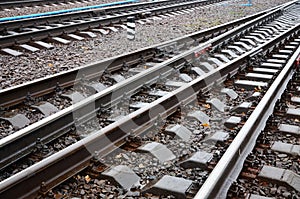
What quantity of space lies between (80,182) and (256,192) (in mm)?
1696

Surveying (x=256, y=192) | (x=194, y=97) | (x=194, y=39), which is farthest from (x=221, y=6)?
(x=256, y=192)

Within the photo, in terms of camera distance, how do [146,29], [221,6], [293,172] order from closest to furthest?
[293,172]
[146,29]
[221,6]

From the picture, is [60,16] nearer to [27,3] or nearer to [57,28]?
[57,28]

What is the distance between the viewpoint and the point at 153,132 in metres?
5.51

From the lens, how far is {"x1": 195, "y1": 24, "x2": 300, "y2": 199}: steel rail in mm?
3902

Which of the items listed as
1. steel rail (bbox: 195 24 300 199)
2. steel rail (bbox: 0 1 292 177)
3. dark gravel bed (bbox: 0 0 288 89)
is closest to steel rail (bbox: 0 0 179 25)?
dark gravel bed (bbox: 0 0 288 89)

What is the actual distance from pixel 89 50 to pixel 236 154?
6.12 meters

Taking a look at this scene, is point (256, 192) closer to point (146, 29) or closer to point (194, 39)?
point (194, 39)

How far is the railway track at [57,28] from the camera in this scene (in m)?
9.94

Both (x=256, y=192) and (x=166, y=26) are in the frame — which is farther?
(x=166, y=26)

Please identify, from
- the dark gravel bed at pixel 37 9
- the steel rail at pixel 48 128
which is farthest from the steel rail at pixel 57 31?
the steel rail at pixel 48 128

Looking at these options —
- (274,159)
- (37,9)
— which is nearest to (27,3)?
(37,9)

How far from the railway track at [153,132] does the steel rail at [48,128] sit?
12mm

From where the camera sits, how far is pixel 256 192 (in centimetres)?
414
